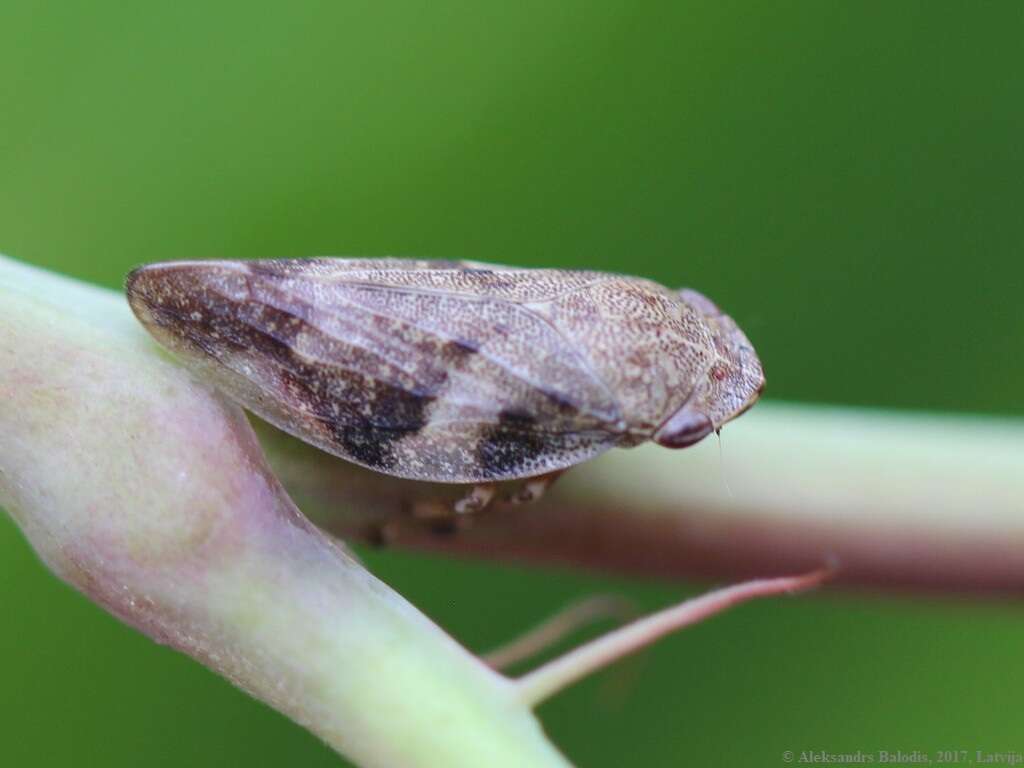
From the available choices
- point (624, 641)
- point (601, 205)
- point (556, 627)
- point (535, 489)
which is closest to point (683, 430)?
point (535, 489)

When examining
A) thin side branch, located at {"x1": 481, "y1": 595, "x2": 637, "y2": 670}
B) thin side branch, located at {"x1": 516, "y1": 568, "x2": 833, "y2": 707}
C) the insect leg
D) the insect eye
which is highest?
the insect eye

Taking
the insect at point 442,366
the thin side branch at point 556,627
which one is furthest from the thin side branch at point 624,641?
the insect at point 442,366


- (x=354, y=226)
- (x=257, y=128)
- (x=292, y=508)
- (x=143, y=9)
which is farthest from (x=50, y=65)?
(x=292, y=508)

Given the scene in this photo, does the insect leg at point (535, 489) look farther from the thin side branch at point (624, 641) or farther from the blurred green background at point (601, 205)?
the blurred green background at point (601, 205)

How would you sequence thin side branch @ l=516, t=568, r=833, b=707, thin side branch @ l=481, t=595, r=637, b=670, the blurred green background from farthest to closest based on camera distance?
1. the blurred green background
2. thin side branch @ l=481, t=595, r=637, b=670
3. thin side branch @ l=516, t=568, r=833, b=707

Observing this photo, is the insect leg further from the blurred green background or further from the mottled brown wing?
the blurred green background

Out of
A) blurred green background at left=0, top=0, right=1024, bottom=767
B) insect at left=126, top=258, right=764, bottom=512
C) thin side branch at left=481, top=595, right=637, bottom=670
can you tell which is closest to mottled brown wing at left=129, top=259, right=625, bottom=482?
insect at left=126, top=258, right=764, bottom=512
